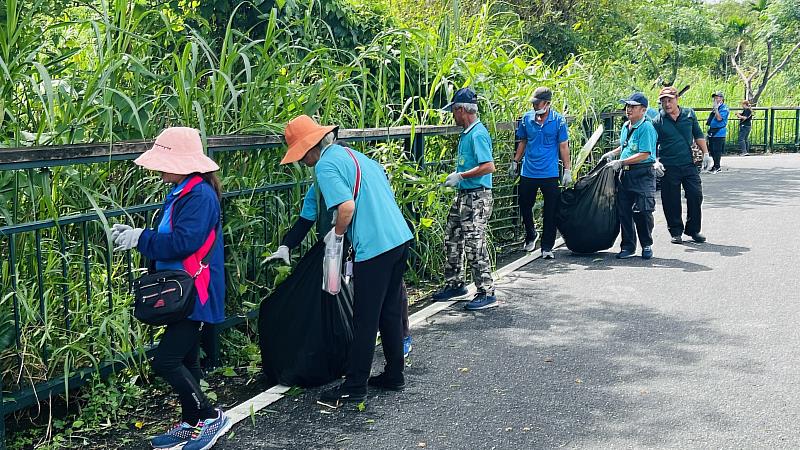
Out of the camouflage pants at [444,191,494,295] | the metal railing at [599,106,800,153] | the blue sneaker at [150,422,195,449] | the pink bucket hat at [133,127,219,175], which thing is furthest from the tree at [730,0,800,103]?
the blue sneaker at [150,422,195,449]

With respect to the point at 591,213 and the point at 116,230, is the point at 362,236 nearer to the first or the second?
the point at 116,230

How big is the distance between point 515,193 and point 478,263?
3333mm

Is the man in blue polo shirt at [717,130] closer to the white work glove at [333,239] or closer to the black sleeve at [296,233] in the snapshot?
the black sleeve at [296,233]

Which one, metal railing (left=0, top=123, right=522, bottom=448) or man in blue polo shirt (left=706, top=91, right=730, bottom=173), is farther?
man in blue polo shirt (left=706, top=91, right=730, bottom=173)

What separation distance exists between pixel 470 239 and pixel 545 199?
239 cm

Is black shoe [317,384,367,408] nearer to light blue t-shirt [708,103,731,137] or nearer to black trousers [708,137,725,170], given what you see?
black trousers [708,137,725,170]

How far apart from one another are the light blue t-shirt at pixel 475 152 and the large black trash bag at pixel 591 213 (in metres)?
2.44

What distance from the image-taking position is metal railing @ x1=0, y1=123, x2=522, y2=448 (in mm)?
4348

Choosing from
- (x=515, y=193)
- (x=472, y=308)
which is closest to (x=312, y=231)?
(x=472, y=308)

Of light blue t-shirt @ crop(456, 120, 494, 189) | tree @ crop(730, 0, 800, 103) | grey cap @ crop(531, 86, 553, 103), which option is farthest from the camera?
tree @ crop(730, 0, 800, 103)

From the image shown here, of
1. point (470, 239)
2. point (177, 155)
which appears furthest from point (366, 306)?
point (470, 239)

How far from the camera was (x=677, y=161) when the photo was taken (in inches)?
409

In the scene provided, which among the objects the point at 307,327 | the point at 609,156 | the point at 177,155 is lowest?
the point at 307,327

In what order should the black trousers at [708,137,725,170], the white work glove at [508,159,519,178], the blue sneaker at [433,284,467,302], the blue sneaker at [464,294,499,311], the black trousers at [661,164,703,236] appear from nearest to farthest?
the blue sneaker at [464,294,499,311]
the blue sneaker at [433,284,467,302]
the white work glove at [508,159,519,178]
the black trousers at [661,164,703,236]
the black trousers at [708,137,725,170]
